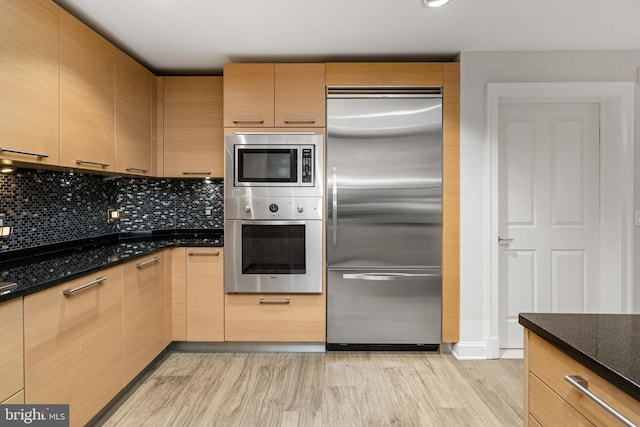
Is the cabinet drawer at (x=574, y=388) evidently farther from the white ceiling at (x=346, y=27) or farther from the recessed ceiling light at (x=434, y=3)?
the white ceiling at (x=346, y=27)

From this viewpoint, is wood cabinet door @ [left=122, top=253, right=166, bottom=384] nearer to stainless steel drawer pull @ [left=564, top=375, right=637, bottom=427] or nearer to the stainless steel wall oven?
the stainless steel wall oven

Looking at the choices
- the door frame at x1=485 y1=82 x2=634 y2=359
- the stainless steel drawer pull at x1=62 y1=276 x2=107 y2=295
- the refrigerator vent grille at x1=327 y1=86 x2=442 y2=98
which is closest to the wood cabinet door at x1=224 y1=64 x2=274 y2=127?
the refrigerator vent grille at x1=327 y1=86 x2=442 y2=98

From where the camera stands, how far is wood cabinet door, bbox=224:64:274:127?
292 cm

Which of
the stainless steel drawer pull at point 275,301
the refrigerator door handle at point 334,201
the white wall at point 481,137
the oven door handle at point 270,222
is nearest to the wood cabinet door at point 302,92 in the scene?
the refrigerator door handle at point 334,201

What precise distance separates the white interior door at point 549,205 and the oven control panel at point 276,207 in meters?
1.52

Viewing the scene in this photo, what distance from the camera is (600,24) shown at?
2424mm

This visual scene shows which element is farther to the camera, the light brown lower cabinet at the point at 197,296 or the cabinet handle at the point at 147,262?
the light brown lower cabinet at the point at 197,296

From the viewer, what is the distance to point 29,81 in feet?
5.80

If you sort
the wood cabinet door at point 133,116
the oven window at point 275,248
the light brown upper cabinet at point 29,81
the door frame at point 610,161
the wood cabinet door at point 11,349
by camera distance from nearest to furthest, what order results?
the wood cabinet door at point 11,349
the light brown upper cabinet at point 29,81
the wood cabinet door at point 133,116
the door frame at point 610,161
the oven window at point 275,248

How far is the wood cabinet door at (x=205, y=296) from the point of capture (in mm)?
2947

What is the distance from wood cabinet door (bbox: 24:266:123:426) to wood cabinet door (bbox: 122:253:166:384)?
0.09 meters

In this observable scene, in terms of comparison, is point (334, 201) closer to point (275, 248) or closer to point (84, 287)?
point (275, 248)

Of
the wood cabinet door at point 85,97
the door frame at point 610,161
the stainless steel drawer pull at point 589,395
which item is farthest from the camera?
the door frame at point 610,161

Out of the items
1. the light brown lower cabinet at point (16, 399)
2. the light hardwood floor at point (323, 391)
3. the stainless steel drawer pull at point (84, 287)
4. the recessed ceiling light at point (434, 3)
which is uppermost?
the recessed ceiling light at point (434, 3)
